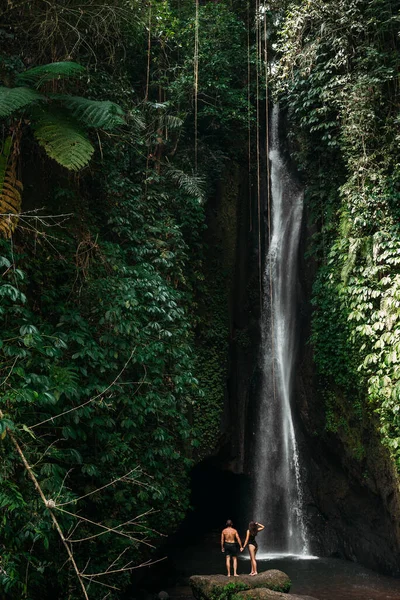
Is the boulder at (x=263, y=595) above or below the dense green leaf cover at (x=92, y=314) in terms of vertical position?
below

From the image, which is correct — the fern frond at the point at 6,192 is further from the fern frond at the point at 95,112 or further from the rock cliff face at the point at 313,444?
the rock cliff face at the point at 313,444

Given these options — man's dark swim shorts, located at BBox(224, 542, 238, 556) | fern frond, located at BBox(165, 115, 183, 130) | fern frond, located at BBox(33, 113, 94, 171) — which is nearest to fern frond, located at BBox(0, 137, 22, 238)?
fern frond, located at BBox(33, 113, 94, 171)

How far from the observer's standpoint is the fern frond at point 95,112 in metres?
5.68

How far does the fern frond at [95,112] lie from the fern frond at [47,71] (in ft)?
0.85

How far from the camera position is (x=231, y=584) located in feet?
24.2

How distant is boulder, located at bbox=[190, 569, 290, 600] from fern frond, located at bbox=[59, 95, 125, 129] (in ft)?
21.3

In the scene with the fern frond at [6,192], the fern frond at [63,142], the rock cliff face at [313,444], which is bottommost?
the rock cliff face at [313,444]

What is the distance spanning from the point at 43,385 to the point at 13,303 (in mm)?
A: 1043

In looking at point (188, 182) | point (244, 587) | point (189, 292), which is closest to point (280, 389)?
point (189, 292)

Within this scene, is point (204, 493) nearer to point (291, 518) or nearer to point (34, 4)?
point (291, 518)

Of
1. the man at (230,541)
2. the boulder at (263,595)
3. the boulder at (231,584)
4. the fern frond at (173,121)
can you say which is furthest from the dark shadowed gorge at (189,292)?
the boulder at (263,595)

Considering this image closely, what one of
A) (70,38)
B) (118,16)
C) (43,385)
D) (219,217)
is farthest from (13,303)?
(219,217)

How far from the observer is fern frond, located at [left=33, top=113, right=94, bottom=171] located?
5.49 m

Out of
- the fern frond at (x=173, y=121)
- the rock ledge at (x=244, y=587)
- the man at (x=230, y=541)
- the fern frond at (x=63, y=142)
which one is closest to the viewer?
the fern frond at (x=63, y=142)
